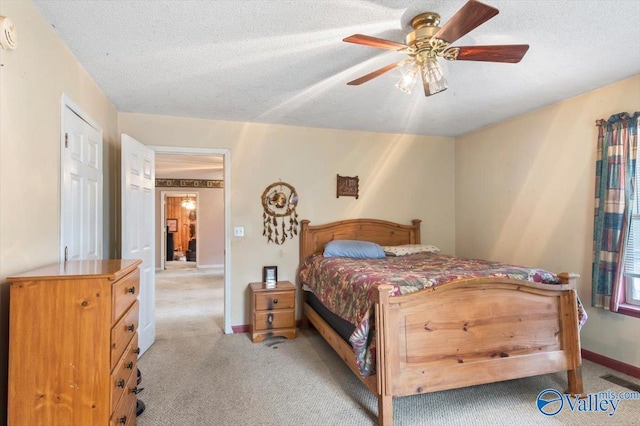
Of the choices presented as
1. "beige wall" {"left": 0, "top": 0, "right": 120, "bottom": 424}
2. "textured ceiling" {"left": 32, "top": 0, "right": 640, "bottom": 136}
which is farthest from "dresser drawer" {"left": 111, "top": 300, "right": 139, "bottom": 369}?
"textured ceiling" {"left": 32, "top": 0, "right": 640, "bottom": 136}

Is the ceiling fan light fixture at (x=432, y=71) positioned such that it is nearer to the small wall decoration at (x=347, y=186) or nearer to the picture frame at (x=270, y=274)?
the small wall decoration at (x=347, y=186)

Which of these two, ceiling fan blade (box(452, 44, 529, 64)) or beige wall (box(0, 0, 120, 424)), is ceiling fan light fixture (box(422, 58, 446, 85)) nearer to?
ceiling fan blade (box(452, 44, 529, 64))

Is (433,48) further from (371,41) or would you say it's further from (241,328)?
(241,328)

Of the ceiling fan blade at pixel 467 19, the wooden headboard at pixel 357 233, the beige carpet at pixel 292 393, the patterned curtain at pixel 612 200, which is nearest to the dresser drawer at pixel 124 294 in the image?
the beige carpet at pixel 292 393

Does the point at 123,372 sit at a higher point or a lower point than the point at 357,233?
lower

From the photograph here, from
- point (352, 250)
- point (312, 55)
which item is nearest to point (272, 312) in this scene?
point (352, 250)

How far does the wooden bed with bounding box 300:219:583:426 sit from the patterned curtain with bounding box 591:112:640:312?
0.65m

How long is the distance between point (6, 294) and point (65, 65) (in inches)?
57.6

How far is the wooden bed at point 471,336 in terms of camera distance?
2.01 meters

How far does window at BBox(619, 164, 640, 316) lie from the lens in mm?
2688

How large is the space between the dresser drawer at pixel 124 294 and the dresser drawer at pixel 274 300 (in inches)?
68.9

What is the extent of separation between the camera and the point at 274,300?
3.56 metres

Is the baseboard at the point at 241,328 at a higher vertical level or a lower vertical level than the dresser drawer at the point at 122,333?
lower

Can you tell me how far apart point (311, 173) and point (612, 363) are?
332 cm
